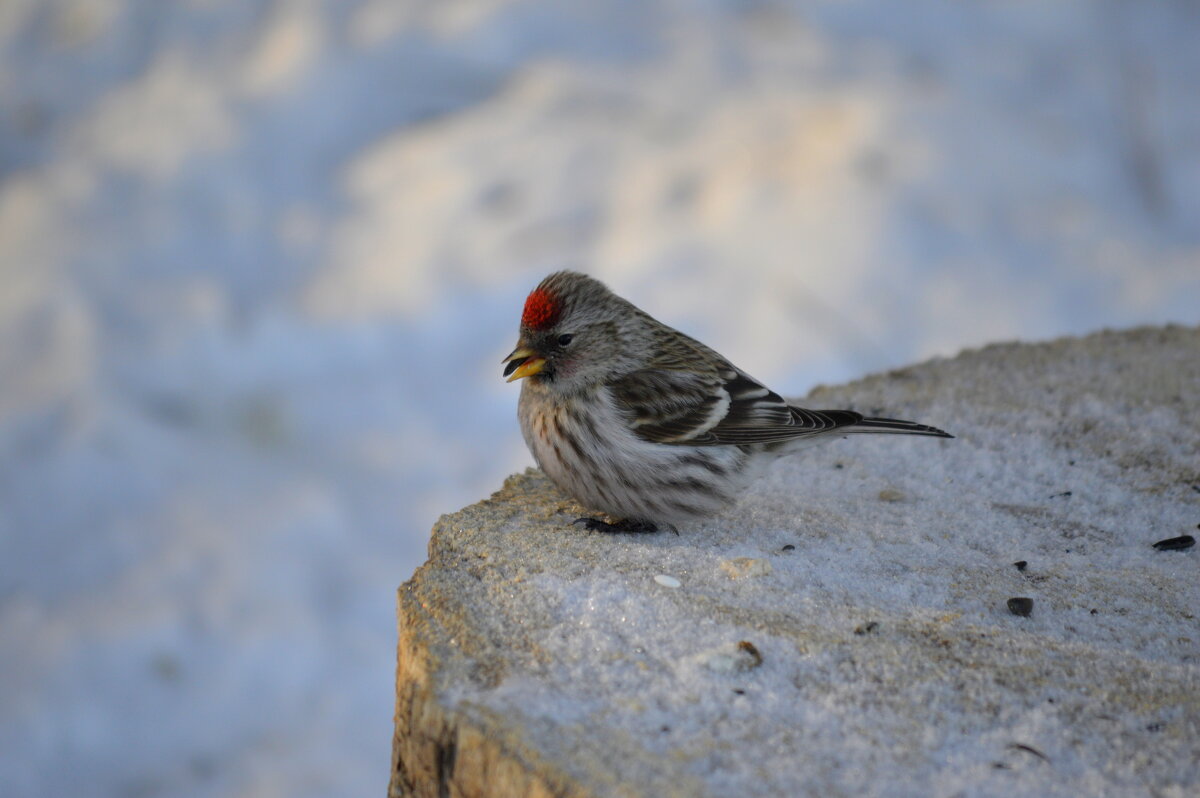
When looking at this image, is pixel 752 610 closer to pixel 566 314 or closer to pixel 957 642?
pixel 957 642

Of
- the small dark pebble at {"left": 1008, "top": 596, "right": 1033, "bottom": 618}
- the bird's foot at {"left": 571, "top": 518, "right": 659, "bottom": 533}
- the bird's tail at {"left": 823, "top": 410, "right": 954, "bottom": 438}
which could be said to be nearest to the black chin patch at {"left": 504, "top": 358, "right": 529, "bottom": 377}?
the bird's foot at {"left": 571, "top": 518, "right": 659, "bottom": 533}

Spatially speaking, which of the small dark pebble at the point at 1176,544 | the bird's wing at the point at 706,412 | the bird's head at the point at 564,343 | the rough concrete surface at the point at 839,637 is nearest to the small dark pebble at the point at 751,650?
the rough concrete surface at the point at 839,637

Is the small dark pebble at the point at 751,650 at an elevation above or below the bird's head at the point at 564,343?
below

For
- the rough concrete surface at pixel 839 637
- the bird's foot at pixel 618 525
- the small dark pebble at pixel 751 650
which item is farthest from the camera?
the bird's foot at pixel 618 525

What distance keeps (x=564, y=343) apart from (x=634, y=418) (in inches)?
7.9

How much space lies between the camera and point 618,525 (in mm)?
2086

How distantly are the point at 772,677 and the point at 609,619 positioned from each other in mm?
250

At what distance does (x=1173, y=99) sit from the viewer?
182 inches

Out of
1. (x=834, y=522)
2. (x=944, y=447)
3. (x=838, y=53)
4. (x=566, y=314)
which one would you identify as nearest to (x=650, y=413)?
(x=566, y=314)

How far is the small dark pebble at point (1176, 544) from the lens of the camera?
2039mm

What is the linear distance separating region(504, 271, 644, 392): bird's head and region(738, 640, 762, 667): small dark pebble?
Result: 30.0 inches

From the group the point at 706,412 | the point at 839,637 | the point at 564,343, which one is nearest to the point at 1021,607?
the point at 839,637

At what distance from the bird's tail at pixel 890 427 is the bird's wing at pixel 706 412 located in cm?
1

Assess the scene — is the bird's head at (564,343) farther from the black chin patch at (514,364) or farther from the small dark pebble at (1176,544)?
the small dark pebble at (1176,544)
